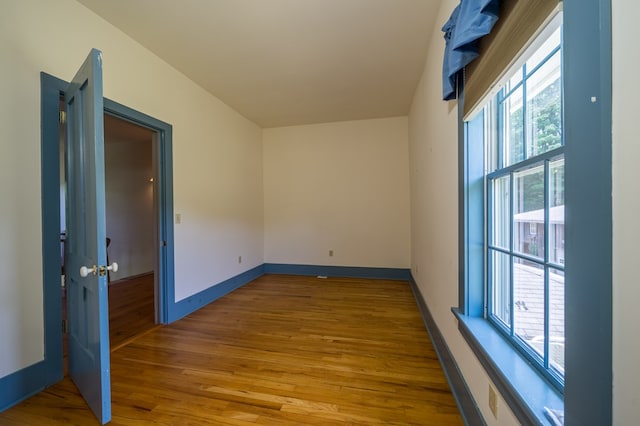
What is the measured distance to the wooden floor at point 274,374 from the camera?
4.82 ft

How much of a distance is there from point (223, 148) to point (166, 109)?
101cm

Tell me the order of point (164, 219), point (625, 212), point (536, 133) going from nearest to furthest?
1. point (625, 212)
2. point (536, 133)
3. point (164, 219)

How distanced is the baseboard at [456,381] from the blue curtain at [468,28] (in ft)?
5.70

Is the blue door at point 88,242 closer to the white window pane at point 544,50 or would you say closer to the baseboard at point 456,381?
the baseboard at point 456,381

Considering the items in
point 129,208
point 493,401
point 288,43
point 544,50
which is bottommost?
point 493,401

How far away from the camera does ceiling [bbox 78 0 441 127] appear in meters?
1.95

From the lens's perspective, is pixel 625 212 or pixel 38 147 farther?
pixel 38 147

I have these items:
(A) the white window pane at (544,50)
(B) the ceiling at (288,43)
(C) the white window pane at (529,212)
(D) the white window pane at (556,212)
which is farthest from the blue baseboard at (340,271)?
(A) the white window pane at (544,50)

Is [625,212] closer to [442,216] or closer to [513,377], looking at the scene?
[513,377]

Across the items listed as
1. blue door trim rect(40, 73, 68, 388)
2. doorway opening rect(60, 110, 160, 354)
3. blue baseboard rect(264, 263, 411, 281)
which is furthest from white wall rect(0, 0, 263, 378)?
doorway opening rect(60, 110, 160, 354)

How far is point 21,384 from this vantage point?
157cm

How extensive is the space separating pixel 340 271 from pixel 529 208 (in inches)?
147

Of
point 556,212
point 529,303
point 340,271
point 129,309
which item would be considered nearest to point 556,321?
point 529,303

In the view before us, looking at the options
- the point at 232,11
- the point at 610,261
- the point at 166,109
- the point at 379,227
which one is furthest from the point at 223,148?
→ the point at 610,261
